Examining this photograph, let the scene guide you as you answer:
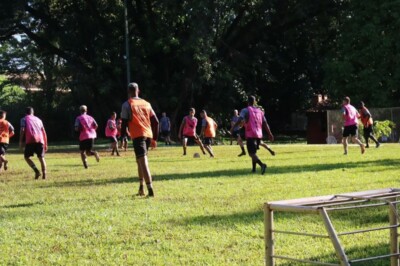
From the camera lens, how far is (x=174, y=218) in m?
9.20

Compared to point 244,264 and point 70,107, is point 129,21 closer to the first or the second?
point 70,107

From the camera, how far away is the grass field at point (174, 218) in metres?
6.91

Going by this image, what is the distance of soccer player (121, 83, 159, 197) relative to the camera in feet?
39.0

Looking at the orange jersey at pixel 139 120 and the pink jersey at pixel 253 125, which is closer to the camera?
the orange jersey at pixel 139 120

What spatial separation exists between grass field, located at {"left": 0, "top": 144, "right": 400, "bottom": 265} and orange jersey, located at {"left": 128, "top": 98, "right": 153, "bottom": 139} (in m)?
1.19

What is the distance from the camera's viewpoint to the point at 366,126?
2598cm

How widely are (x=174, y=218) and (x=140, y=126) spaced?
126 inches

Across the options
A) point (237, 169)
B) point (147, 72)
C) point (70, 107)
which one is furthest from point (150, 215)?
point (70, 107)

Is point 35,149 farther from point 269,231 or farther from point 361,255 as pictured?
point 269,231

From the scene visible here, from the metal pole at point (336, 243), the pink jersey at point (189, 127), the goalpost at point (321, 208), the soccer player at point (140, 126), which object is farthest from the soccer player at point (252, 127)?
the metal pole at point (336, 243)

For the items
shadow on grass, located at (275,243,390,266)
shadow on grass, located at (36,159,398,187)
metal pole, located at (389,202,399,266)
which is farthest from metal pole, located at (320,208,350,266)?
shadow on grass, located at (36,159,398,187)

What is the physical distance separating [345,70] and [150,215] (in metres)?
34.0

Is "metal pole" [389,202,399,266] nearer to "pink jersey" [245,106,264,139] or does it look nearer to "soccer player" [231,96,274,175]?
"soccer player" [231,96,274,175]

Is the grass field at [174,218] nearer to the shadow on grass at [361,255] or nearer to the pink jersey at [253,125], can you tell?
the shadow on grass at [361,255]
